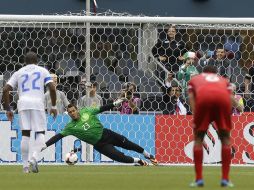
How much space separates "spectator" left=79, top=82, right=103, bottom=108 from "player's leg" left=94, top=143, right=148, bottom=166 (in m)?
1.10

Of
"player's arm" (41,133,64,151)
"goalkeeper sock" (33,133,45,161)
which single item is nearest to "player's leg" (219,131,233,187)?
"goalkeeper sock" (33,133,45,161)

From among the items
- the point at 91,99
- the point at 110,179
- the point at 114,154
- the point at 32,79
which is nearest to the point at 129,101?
the point at 91,99

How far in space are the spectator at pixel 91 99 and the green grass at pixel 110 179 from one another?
274 centimetres

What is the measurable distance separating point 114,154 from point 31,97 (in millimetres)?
3509

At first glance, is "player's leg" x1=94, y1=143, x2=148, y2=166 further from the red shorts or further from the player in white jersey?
the red shorts

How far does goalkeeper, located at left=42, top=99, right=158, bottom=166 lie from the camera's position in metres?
19.2

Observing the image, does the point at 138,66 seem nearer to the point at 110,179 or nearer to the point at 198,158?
the point at 110,179

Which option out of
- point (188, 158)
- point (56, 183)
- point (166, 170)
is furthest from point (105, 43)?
point (56, 183)

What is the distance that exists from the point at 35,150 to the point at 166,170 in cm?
232

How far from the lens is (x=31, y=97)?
1605cm

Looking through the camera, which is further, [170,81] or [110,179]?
[170,81]

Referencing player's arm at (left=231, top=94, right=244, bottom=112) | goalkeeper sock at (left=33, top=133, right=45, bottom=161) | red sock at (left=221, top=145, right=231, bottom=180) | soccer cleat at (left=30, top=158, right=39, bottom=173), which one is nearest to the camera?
red sock at (left=221, top=145, right=231, bottom=180)

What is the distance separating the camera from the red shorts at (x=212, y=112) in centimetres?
1202

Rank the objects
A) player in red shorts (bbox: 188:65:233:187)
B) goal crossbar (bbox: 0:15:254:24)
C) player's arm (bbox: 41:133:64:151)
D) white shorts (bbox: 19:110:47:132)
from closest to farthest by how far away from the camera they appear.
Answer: player in red shorts (bbox: 188:65:233:187), white shorts (bbox: 19:110:47:132), player's arm (bbox: 41:133:64:151), goal crossbar (bbox: 0:15:254:24)
